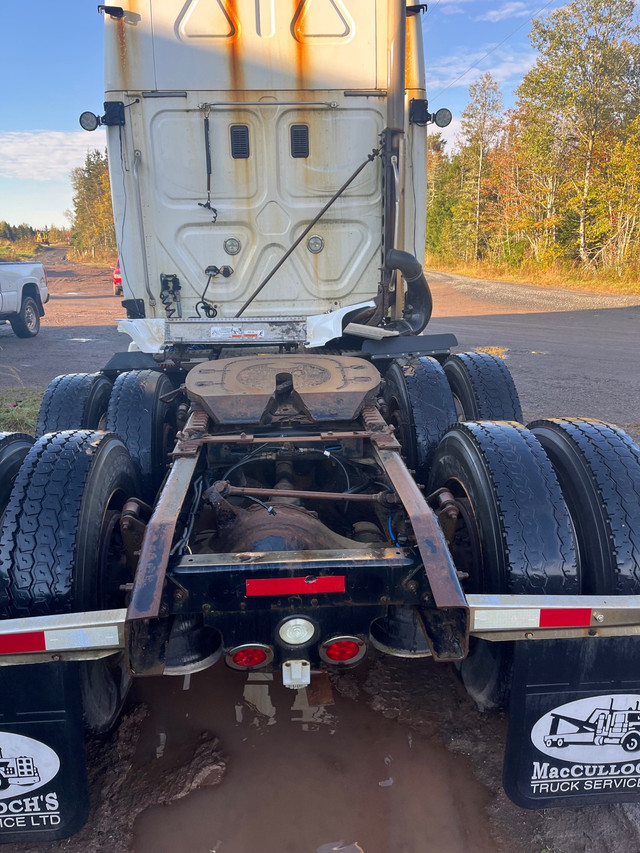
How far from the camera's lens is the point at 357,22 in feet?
15.7

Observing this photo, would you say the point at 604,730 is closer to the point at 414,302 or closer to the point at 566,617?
the point at 566,617

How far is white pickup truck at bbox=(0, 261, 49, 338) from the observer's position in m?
13.4

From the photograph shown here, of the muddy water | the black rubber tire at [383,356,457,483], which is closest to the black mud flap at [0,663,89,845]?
the muddy water

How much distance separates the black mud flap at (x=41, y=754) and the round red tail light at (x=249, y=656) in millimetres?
496

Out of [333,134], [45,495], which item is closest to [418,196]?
[333,134]

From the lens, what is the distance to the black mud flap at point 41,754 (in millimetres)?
2004

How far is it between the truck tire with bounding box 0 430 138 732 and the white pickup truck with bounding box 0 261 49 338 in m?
12.3

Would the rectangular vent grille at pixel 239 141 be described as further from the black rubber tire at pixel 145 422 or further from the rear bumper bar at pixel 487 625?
the rear bumper bar at pixel 487 625

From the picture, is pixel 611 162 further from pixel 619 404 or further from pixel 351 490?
pixel 351 490

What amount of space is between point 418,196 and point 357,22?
133 centimetres

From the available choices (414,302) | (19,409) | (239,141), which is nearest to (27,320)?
(19,409)

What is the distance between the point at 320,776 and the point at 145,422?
2.40 metres

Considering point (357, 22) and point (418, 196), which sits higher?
point (357, 22)

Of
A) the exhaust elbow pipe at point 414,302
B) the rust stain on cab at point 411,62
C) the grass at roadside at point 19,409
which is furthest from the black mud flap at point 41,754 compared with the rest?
the grass at roadside at point 19,409
